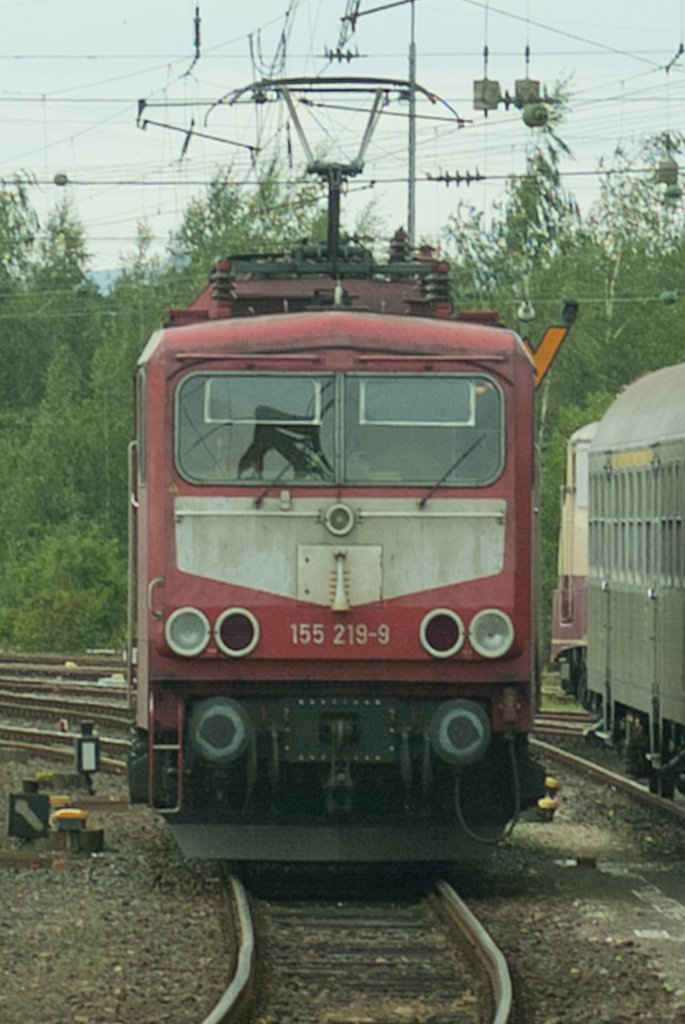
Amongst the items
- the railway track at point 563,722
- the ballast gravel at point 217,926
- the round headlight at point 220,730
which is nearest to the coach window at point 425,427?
the round headlight at point 220,730

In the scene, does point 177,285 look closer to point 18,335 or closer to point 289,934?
point 18,335

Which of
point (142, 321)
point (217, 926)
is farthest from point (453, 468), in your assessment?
point (142, 321)

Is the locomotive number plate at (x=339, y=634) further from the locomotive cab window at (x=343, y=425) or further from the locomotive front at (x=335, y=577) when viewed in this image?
the locomotive cab window at (x=343, y=425)

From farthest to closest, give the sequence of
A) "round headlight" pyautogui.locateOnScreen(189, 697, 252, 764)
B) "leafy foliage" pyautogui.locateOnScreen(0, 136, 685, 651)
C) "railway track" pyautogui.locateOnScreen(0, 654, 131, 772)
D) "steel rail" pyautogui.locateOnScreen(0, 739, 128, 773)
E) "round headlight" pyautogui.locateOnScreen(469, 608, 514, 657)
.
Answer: "leafy foliage" pyautogui.locateOnScreen(0, 136, 685, 651), "railway track" pyautogui.locateOnScreen(0, 654, 131, 772), "steel rail" pyautogui.locateOnScreen(0, 739, 128, 773), "round headlight" pyautogui.locateOnScreen(469, 608, 514, 657), "round headlight" pyautogui.locateOnScreen(189, 697, 252, 764)

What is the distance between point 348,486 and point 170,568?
104 cm

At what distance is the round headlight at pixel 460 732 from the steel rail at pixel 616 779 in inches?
159

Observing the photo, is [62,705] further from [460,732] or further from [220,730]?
[460,732]

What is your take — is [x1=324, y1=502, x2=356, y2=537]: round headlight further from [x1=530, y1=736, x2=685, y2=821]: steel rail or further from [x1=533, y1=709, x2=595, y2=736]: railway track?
[x1=533, y1=709, x2=595, y2=736]: railway track

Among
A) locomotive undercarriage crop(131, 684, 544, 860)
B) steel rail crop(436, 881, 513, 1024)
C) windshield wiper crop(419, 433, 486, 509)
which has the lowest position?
steel rail crop(436, 881, 513, 1024)

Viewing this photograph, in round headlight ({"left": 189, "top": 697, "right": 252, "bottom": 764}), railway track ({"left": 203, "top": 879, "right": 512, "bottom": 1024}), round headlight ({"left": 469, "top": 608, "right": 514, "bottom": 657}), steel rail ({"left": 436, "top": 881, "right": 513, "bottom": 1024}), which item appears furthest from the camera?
Answer: round headlight ({"left": 469, "top": 608, "right": 514, "bottom": 657})

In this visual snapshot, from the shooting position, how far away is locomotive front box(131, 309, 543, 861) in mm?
12414

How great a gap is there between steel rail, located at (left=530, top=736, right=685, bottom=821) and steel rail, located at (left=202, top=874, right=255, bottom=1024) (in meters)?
5.25

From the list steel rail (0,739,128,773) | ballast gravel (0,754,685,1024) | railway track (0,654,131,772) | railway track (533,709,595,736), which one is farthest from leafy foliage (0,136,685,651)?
ballast gravel (0,754,685,1024)

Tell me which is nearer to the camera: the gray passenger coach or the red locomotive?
the red locomotive
